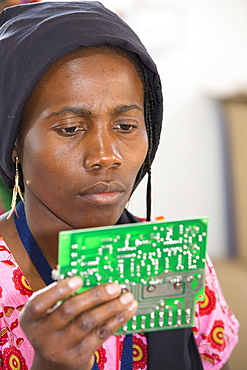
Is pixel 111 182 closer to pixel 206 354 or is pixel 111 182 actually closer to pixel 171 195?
pixel 206 354

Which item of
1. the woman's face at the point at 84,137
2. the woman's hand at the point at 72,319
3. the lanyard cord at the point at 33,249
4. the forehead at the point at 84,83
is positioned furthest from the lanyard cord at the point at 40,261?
the woman's hand at the point at 72,319

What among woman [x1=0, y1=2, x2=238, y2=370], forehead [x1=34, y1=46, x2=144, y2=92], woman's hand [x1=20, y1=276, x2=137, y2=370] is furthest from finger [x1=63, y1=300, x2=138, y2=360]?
forehead [x1=34, y1=46, x2=144, y2=92]

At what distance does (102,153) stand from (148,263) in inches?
10.6

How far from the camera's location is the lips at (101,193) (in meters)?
1.16

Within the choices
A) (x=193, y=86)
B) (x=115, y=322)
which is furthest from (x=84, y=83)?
(x=193, y=86)

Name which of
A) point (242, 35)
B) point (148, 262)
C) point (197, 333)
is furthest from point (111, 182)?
point (242, 35)

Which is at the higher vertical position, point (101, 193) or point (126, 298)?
point (101, 193)

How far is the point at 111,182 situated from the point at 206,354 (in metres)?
0.58

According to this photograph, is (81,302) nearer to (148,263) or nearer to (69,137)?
(148,263)

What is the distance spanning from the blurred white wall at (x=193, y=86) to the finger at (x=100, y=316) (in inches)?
96.5

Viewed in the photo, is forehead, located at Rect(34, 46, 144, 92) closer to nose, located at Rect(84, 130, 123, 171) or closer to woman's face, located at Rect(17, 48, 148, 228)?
woman's face, located at Rect(17, 48, 148, 228)

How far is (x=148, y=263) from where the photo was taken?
0.96 m

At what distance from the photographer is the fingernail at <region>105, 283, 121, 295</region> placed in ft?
2.82

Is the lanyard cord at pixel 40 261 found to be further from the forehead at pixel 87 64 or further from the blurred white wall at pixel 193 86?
the blurred white wall at pixel 193 86
